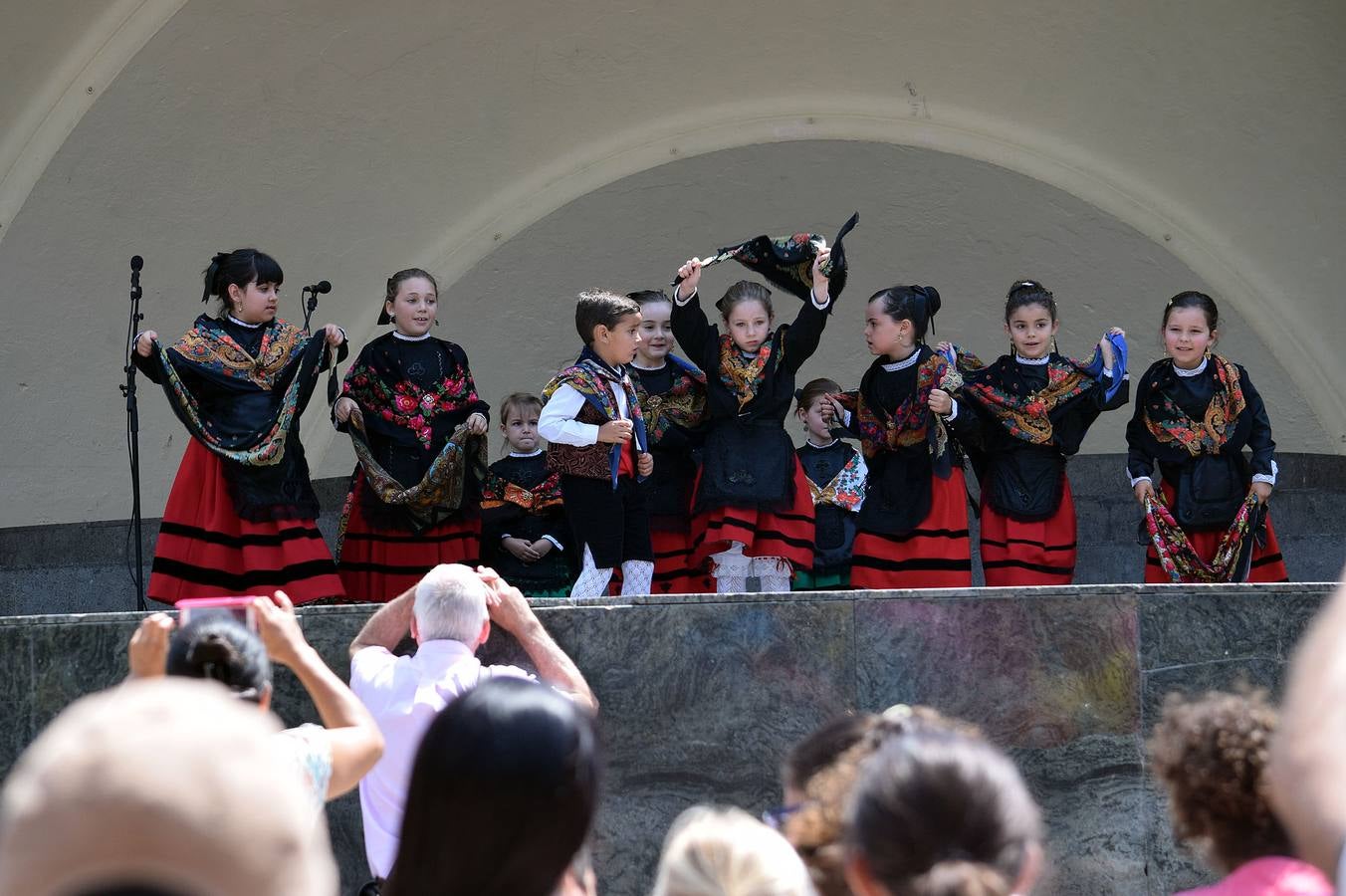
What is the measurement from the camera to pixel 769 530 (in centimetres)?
642

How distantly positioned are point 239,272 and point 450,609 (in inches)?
129

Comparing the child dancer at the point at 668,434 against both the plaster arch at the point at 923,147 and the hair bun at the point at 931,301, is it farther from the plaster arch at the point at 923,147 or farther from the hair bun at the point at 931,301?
the plaster arch at the point at 923,147

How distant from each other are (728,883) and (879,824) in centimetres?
19

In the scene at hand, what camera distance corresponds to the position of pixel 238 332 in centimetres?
654

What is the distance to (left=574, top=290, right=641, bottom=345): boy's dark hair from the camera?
606 cm

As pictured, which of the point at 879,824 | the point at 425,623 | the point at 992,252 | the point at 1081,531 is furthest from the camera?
the point at 992,252

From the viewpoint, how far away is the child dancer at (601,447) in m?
5.94

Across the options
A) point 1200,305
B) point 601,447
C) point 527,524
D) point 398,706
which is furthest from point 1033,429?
point 398,706

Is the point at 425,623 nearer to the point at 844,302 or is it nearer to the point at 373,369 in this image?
the point at 373,369

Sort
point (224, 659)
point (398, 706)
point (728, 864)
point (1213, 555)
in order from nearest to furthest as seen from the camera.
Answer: point (728, 864)
point (224, 659)
point (398, 706)
point (1213, 555)

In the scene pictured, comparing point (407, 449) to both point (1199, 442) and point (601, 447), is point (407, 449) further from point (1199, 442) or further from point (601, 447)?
point (1199, 442)

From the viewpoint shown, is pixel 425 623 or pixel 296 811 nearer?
pixel 296 811

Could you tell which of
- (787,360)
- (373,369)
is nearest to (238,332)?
(373,369)

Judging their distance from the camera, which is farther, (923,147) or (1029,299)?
(923,147)
